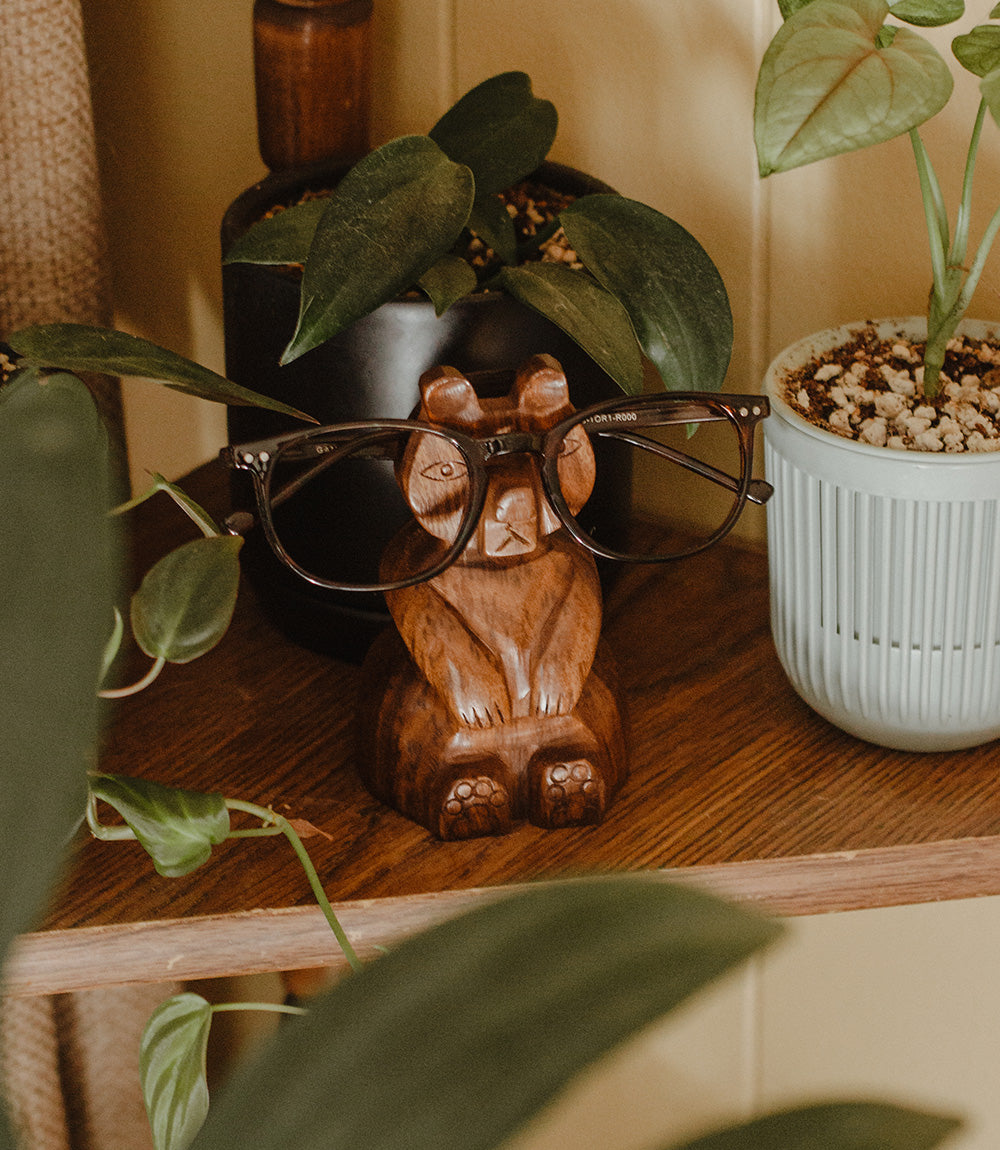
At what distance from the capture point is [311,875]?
440 millimetres

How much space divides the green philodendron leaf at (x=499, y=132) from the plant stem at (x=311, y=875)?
0.27 metres

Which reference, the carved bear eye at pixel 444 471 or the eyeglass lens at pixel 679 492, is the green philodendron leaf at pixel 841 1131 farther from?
the eyeglass lens at pixel 679 492

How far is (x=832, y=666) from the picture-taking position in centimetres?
50

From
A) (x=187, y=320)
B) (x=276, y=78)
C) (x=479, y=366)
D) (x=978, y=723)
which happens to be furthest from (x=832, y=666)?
(x=187, y=320)

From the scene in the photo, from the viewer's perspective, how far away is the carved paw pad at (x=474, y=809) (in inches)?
18.0

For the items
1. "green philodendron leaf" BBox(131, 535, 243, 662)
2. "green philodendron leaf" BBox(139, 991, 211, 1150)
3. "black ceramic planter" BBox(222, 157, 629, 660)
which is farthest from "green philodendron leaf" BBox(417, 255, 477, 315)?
"green philodendron leaf" BBox(139, 991, 211, 1150)

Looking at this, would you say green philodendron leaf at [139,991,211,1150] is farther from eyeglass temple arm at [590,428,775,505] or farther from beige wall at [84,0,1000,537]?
beige wall at [84,0,1000,537]

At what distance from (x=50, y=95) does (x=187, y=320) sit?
240 millimetres

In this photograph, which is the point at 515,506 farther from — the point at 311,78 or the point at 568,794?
the point at 311,78

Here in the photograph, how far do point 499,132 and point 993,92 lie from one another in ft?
0.73

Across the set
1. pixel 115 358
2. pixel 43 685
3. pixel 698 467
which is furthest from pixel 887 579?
pixel 43 685

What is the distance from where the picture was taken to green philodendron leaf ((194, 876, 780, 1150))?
0.39 feet

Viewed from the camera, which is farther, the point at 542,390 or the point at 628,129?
the point at 628,129

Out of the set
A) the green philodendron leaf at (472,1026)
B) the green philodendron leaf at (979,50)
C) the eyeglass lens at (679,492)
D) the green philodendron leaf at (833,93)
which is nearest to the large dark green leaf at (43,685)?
the green philodendron leaf at (472,1026)
